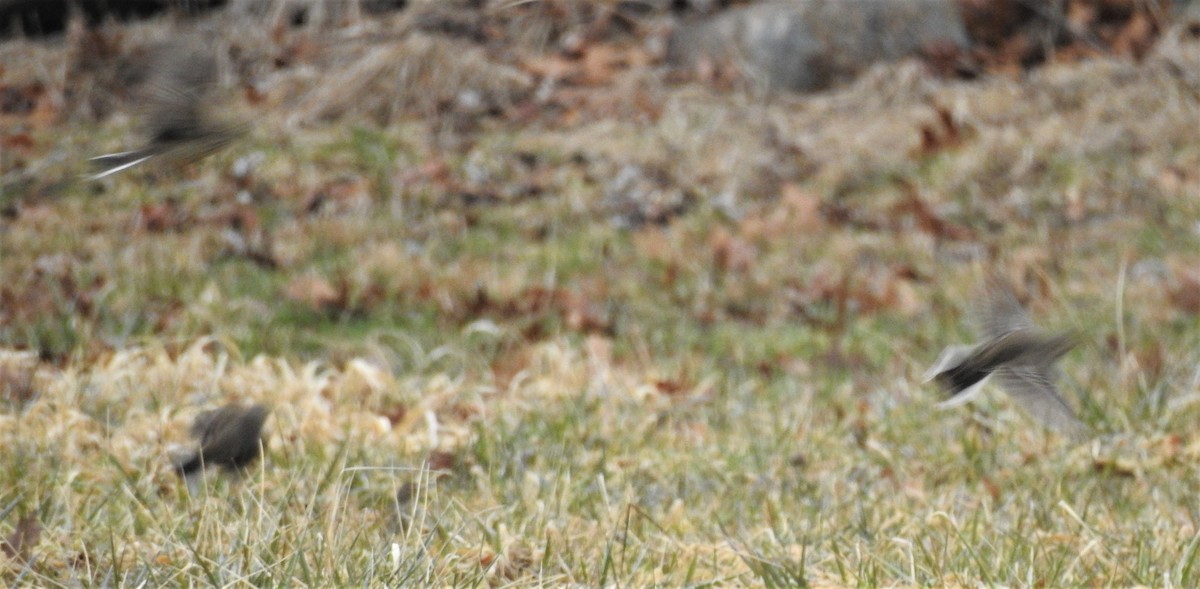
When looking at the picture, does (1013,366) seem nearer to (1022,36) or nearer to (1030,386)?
(1030,386)

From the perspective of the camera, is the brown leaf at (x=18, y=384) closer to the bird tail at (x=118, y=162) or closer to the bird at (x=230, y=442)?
the bird at (x=230, y=442)

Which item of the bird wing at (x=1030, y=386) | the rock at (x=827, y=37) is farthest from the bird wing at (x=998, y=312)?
the rock at (x=827, y=37)

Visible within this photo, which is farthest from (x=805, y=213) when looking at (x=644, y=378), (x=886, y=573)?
(x=886, y=573)

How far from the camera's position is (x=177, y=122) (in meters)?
1.52

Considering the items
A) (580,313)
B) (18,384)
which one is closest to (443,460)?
(18,384)

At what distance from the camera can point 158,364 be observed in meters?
3.60

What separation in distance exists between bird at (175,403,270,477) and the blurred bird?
98cm

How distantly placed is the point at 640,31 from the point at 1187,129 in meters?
5.19

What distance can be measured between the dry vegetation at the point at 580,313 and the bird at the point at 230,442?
46mm

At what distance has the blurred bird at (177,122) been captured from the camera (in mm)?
1487

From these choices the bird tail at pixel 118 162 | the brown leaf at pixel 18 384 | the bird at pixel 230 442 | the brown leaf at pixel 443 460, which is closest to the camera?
the bird tail at pixel 118 162

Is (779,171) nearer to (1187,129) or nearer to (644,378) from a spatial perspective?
(1187,129)

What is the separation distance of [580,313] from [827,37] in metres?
5.84

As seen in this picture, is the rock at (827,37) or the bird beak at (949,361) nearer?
the bird beak at (949,361)
